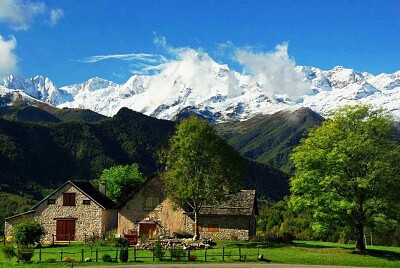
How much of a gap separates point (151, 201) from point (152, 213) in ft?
4.81

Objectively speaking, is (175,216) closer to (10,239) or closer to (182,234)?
(182,234)

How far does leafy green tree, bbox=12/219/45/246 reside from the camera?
55.0 metres

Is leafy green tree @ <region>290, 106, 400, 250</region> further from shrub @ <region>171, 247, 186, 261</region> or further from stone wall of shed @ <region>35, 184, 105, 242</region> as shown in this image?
stone wall of shed @ <region>35, 184, 105, 242</region>

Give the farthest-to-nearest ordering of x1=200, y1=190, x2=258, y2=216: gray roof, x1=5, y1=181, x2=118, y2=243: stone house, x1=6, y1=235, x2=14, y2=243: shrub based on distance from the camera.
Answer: x1=5, y1=181, x2=118, y2=243: stone house, x1=200, y1=190, x2=258, y2=216: gray roof, x1=6, y1=235, x2=14, y2=243: shrub

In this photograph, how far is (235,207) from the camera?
2510 inches

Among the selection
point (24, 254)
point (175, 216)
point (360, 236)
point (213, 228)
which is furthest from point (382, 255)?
point (24, 254)

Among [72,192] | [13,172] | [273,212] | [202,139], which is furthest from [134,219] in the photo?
[13,172]

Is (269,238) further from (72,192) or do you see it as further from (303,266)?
(72,192)

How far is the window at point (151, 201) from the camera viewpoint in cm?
6594

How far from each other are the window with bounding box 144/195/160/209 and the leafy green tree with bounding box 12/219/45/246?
13.9 meters

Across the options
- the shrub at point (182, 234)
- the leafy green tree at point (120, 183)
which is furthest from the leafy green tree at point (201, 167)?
the leafy green tree at point (120, 183)

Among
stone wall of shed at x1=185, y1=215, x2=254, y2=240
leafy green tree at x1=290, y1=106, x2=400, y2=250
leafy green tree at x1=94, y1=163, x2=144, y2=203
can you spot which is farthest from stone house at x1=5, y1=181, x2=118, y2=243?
leafy green tree at x1=290, y1=106, x2=400, y2=250

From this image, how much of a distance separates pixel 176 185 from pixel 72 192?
53.8 feet

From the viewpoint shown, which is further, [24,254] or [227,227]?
[227,227]
